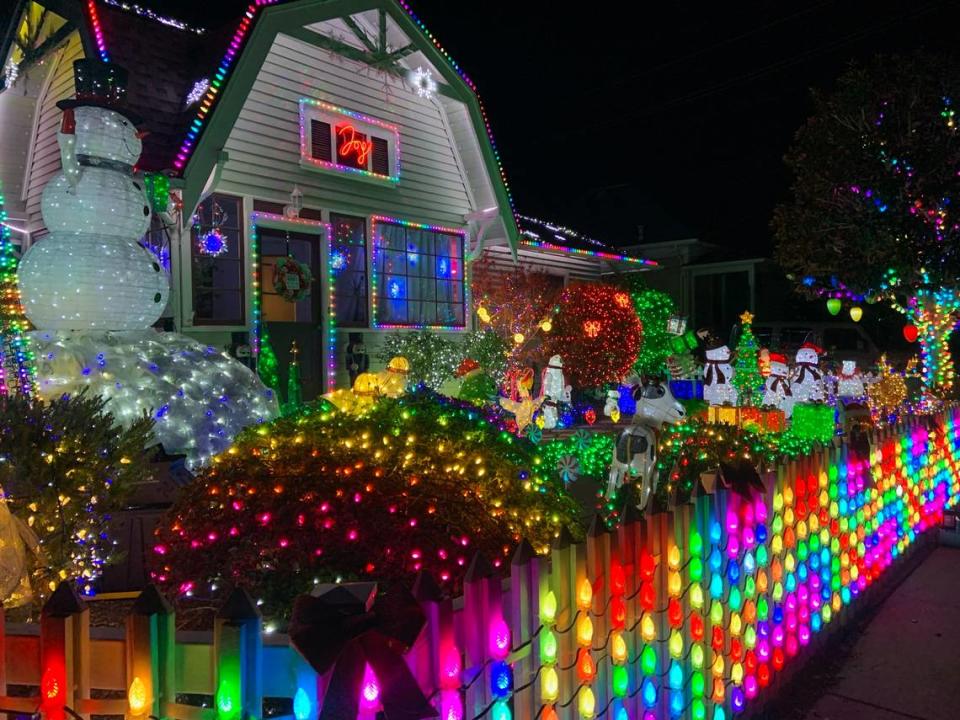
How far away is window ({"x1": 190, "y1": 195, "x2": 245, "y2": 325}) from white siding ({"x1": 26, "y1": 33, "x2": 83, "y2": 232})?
2037mm

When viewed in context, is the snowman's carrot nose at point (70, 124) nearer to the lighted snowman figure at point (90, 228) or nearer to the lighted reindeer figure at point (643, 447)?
the lighted snowman figure at point (90, 228)

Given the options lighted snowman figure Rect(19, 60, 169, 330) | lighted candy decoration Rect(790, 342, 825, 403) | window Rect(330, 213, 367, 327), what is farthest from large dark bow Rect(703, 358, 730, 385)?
lighted snowman figure Rect(19, 60, 169, 330)

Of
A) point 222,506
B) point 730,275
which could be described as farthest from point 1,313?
point 730,275

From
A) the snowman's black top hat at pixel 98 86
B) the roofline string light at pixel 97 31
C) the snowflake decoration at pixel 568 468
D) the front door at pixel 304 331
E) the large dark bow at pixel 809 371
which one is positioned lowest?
the snowflake decoration at pixel 568 468

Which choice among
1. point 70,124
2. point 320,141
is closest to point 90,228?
point 70,124

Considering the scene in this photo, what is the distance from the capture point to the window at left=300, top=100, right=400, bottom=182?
1185 cm

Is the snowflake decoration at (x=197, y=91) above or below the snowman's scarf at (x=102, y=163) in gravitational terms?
above

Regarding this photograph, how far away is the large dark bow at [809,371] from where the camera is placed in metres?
11.7

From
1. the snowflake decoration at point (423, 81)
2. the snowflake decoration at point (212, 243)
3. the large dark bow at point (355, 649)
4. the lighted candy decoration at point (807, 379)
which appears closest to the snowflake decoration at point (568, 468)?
the lighted candy decoration at point (807, 379)

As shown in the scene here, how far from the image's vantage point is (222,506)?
3.80 m

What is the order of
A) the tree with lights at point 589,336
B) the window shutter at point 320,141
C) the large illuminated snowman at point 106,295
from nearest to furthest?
the large illuminated snowman at point 106,295, the window shutter at point 320,141, the tree with lights at point 589,336

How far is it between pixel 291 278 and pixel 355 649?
398 inches

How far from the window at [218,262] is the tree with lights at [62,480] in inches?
255

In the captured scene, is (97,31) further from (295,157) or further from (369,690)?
(369,690)
